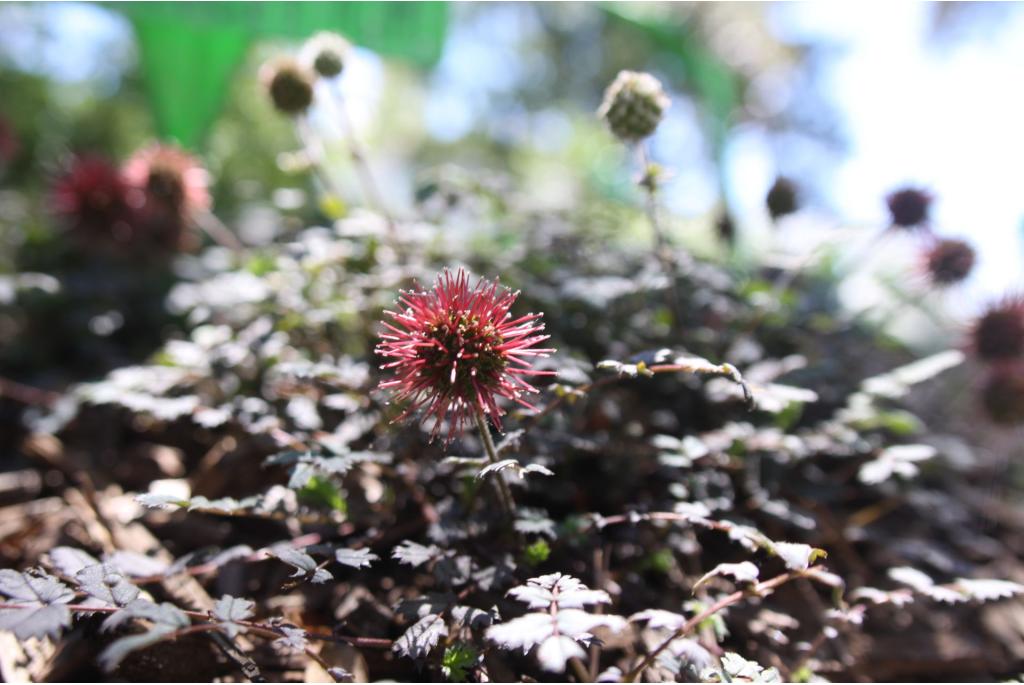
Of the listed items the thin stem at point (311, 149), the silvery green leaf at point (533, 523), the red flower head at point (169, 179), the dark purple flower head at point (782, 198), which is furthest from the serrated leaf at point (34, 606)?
the dark purple flower head at point (782, 198)

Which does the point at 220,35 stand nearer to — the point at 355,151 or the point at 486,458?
the point at 355,151

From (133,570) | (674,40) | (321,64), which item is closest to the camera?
(133,570)

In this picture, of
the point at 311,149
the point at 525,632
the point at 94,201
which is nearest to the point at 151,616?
the point at 525,632

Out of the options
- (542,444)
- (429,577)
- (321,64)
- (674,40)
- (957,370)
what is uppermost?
(674,40)

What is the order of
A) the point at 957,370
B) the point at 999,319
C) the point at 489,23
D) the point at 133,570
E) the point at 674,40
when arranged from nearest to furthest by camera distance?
1. the point at 133,570
2. the point at 999,319
3. the point at 957,370
4. the point at 674,40
5. the point at 489,23

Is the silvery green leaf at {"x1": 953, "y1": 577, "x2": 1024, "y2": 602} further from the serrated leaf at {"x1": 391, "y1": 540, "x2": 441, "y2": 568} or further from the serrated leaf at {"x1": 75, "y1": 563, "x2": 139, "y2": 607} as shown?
the serrated leaf at {"x1": 75, "y1": 563, "x2": 139, "y2": 607}

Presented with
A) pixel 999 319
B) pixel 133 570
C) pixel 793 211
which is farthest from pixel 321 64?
pixel 999 319

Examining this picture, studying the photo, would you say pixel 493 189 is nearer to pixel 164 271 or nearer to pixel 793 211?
pixel 793 211
